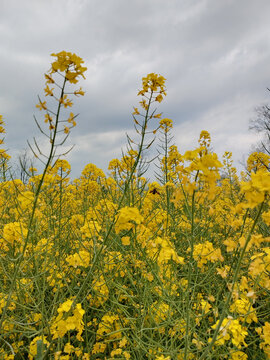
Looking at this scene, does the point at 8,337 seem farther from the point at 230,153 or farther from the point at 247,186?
the point at 230,153

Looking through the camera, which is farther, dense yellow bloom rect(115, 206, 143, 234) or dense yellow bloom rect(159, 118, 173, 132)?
dense yellow bloom rect(159, 118, 173, 132)

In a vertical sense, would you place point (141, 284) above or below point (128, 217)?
below

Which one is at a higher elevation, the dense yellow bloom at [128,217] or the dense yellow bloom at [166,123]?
the dense yellow bloom at [166,123]

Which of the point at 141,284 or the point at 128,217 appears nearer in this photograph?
the point at 128,217

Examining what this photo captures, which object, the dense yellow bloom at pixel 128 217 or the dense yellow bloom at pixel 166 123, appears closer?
the dense yellow bloom at pixel 128 217

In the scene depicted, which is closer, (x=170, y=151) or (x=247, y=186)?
(x=247, y=186)

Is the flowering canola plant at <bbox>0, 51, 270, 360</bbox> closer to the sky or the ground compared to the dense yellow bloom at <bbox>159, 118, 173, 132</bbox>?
closer to the ground

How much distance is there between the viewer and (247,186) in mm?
927

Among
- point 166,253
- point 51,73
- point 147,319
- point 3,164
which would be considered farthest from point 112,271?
point 3,164

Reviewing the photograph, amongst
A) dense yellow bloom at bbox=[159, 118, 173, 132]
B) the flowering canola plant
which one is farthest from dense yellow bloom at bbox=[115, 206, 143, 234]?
dense yellow bloom at bbox=[159, 118, 173, 132]

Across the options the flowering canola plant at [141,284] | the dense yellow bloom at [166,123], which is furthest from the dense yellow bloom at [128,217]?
the dense yellow bloom at [166,123]

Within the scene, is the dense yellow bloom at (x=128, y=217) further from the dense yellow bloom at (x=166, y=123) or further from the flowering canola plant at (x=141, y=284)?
the dense yellow bloom at (x=166, y=123)

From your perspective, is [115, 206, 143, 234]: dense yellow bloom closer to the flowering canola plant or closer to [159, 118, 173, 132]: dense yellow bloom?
the flowering canola plant

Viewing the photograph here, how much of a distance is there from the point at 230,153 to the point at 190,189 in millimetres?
5485
